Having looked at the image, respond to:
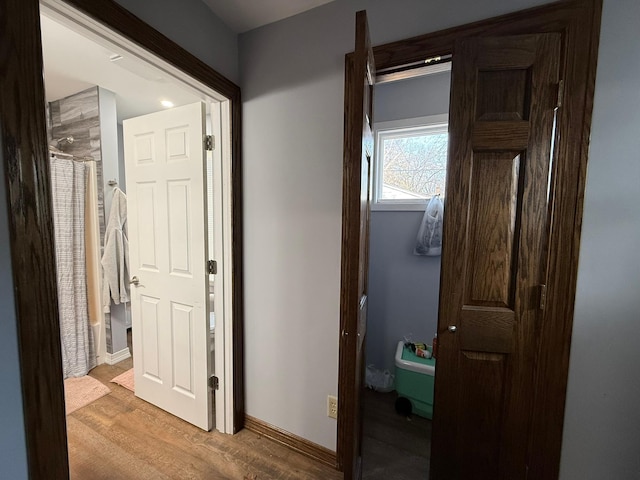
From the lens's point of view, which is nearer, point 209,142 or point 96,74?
point 209,142

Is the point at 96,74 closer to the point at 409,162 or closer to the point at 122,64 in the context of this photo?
the point at 122,64

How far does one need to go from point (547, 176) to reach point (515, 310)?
565 millimetres

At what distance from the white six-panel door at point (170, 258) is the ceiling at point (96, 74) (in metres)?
0.38

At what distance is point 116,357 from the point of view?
2633 millimetres

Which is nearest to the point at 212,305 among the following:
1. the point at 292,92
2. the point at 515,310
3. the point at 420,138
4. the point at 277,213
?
the point at 277,213

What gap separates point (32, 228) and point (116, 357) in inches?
96.6

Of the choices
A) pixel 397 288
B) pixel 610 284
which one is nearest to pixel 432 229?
pixel 397 288

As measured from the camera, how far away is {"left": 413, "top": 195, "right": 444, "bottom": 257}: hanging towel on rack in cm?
205

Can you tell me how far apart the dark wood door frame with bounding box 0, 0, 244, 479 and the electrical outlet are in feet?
3.66

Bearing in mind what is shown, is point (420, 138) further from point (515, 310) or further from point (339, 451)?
point (339, 451)

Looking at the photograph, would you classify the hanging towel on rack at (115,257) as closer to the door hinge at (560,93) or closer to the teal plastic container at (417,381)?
the teal plastic container at (417,381)

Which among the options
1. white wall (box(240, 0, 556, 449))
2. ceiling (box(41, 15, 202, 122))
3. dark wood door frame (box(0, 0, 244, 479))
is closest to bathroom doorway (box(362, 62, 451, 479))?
white wall (box(240, 0, 556, 449))

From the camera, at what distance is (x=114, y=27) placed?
1013 millimetres

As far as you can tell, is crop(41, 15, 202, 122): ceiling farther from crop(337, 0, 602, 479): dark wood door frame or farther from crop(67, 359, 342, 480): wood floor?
crop(67, 359, 342, 480): wood floor
